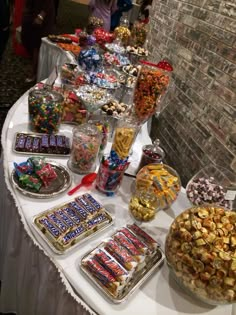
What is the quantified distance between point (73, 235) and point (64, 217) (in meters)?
0.08

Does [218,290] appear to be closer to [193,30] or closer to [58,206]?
[58,206]

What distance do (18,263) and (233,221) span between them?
2.54 feet

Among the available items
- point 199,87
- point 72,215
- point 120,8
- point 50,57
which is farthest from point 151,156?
point 120,8

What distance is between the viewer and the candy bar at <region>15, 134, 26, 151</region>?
4.00 ft

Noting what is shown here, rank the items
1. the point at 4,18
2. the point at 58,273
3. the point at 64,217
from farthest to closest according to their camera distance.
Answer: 1. the point at 4,18
2. the point at 64,217
3. the point at 58,273

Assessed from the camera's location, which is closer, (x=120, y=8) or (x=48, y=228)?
(x=48, y=228)

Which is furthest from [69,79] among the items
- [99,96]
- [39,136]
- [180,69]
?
[180,69]

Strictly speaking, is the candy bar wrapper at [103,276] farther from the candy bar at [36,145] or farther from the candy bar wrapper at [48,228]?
the candy bar at [36,145]

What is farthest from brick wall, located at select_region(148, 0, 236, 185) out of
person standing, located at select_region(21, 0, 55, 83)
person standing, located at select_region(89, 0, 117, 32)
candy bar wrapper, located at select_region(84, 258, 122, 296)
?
person standing, located at select_region(21, 0, 55, 83)

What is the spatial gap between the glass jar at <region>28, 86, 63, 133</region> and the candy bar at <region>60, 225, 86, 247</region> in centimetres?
65

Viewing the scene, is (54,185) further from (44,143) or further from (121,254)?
(121,254)

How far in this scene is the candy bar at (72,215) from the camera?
92cm

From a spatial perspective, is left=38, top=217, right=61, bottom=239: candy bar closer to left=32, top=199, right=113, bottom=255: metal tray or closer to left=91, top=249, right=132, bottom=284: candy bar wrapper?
left=32, top=199, right=113, bottom=255: metal tray

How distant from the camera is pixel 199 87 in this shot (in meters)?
1.95
